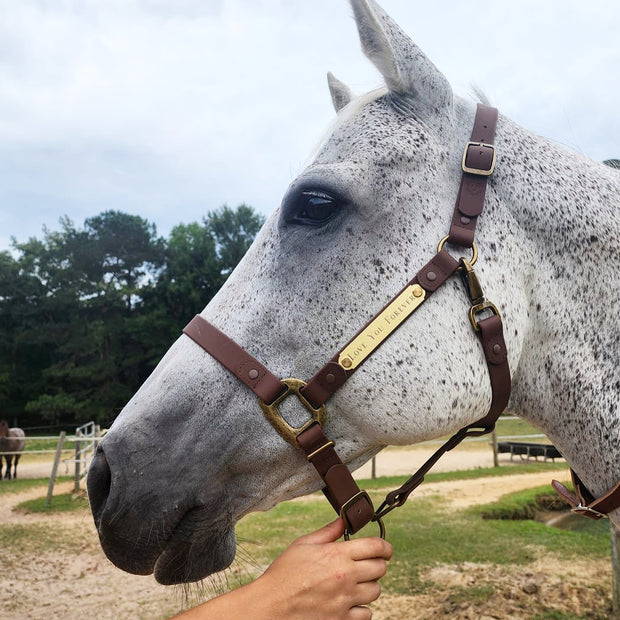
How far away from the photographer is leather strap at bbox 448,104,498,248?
1656mm

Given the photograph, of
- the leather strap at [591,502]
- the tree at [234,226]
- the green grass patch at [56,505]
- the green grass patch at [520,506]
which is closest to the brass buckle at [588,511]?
the leather strap at [591,502]

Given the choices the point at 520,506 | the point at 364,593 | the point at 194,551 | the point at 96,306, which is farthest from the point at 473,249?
the point at 96,306

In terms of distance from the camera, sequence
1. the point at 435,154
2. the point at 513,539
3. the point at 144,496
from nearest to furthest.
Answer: the point at 144,496
the point at 435,154
the point at 513,539

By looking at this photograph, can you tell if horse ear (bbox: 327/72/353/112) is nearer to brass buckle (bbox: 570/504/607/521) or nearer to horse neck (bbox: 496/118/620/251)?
horse neck (bbox: 496/118/620/251)

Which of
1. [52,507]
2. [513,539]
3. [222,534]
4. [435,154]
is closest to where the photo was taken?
[222,534]

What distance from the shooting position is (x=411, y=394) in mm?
1585

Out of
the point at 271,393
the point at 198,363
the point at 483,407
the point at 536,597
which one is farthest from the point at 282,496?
the point at 536,597

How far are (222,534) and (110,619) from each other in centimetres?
562

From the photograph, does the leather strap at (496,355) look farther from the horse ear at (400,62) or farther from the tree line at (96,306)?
the tree line at (96,306)

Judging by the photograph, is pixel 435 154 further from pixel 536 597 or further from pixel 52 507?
pixel 52 507

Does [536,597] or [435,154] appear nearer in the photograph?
[435,154]

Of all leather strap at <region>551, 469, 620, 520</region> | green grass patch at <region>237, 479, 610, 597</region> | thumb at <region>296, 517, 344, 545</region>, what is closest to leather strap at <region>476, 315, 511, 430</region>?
leather strap at <region>551, 469, 620, 520</region>

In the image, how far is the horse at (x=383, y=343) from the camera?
61.4 inches

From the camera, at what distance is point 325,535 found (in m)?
1.53
